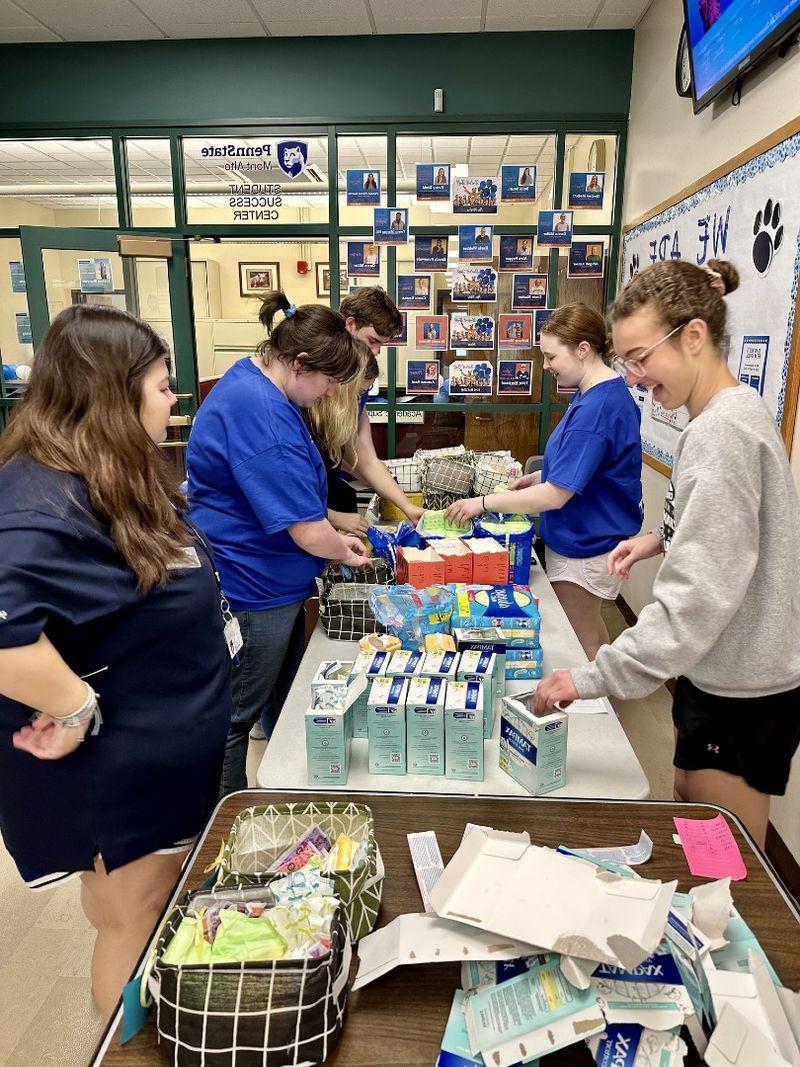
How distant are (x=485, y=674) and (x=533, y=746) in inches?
8.3

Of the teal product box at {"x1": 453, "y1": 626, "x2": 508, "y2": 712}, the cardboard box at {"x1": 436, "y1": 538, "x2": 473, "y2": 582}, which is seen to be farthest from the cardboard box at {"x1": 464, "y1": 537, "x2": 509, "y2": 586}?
the teal product box at {"x1": 453, "y1": 626, "x2": 508, "y2": 712}

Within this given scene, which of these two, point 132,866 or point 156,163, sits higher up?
point 156,163

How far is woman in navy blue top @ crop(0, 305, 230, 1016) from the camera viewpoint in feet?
3.60

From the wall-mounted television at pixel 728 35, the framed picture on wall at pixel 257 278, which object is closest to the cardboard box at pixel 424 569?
the wall-mounted television at pixel 728 35

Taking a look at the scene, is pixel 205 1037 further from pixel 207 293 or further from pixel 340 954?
pixel 207 293

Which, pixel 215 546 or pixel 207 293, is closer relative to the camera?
pixel 215 546

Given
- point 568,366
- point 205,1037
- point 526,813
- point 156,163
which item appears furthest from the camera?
point 156,163

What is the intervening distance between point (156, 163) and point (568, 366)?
3.89 meters

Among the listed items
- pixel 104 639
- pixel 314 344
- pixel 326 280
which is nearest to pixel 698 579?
pixel 104 639

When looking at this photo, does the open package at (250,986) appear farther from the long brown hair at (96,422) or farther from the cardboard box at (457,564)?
the cardboard box at (457,564)

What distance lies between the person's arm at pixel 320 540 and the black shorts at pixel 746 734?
3.13 ft

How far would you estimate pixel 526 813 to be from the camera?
50.1 inches

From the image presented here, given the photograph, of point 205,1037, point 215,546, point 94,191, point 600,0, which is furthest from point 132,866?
point 94,191

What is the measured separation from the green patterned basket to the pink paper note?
20.2 inches
